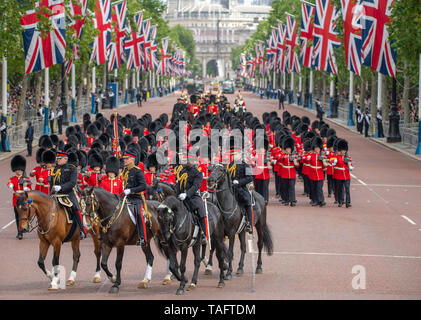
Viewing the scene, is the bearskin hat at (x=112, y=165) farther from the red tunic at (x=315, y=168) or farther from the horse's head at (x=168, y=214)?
the red tunic at (x=315, y=168)

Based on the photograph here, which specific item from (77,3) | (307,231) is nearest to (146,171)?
(307,231)

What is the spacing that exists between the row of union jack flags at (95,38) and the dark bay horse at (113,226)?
2152 centimetres

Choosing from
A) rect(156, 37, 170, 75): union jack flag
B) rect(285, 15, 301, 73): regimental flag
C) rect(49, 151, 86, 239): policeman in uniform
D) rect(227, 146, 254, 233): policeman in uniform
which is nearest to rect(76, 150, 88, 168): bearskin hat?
rect(49, 151, 86, 239): policeman in uniform

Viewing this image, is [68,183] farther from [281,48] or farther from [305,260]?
[281,48]

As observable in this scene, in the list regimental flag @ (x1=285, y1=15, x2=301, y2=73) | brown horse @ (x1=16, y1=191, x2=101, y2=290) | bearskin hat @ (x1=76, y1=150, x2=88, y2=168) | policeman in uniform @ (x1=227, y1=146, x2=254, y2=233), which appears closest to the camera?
brown horse @ (x1=16, y1=191, x2=101, y2=290)

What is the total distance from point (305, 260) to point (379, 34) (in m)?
21.4

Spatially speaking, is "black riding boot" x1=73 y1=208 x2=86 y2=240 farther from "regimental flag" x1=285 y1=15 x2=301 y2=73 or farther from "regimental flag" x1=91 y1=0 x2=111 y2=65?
"regimental flag" x1=285 y1=15 x2=301 y2=73

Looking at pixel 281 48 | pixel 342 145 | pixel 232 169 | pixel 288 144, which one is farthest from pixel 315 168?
pixel 281 48

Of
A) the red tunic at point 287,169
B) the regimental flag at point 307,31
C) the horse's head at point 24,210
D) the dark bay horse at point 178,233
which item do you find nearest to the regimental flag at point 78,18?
the regimental flag at point 307,31

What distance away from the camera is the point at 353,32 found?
131 ft

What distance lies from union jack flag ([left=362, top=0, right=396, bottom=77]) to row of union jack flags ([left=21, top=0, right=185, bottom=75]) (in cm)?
1222

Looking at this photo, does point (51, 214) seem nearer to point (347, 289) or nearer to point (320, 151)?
point (347, 289)

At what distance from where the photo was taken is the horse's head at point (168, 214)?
42.1 feet

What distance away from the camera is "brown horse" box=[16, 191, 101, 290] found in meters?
13.4
